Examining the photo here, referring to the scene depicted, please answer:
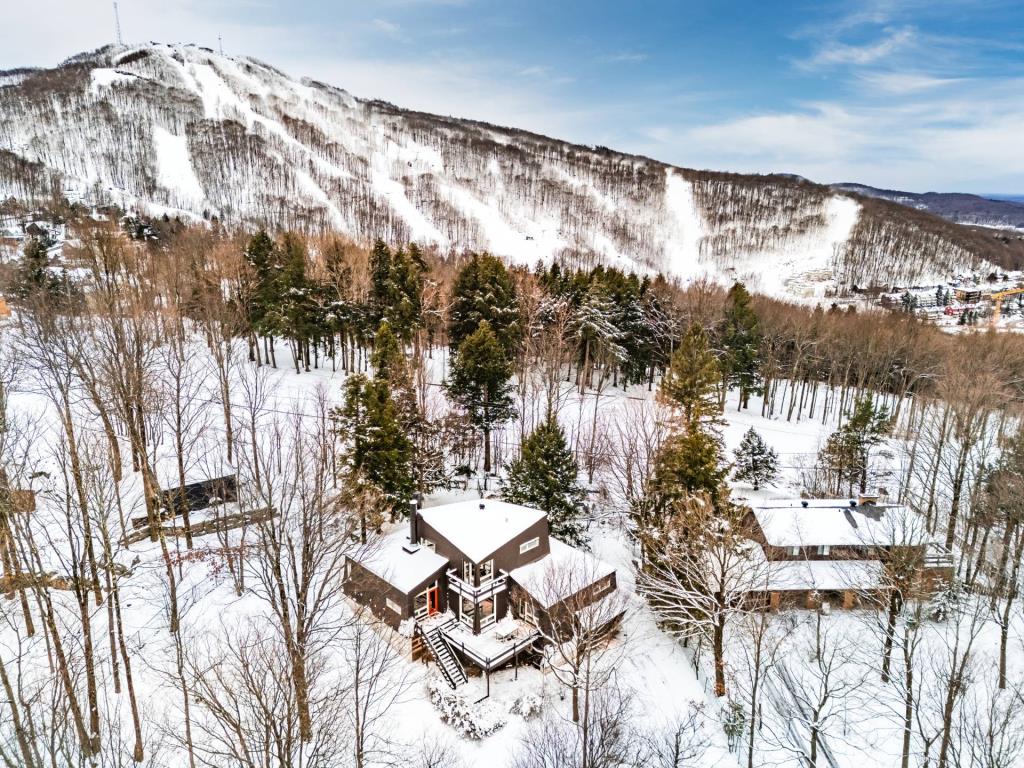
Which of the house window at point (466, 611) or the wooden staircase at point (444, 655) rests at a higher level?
the house window at point (466, 611)

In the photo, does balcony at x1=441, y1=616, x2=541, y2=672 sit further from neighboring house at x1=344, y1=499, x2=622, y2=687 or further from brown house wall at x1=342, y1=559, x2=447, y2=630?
brown house wall at x1=342, y1=559, x2=447, y2=630

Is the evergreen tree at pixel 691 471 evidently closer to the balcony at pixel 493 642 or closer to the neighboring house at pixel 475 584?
the neighboring house at pixel 475 584

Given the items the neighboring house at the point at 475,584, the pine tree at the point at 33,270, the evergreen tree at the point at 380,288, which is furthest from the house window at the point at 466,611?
the pine tree at the point at 33,270

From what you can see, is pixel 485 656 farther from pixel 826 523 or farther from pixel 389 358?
pixel 826 523

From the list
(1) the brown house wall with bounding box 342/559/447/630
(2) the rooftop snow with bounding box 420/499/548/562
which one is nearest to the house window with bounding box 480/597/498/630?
(1) the brown house wall with bounding box 342/559/447/630

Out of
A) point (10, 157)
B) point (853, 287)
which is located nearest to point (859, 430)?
point (853, 287)

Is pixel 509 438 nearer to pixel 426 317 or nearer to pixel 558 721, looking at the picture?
pixel 426 317

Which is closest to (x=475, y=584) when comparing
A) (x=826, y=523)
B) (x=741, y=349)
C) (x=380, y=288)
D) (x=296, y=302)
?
(x=826, y=523)
